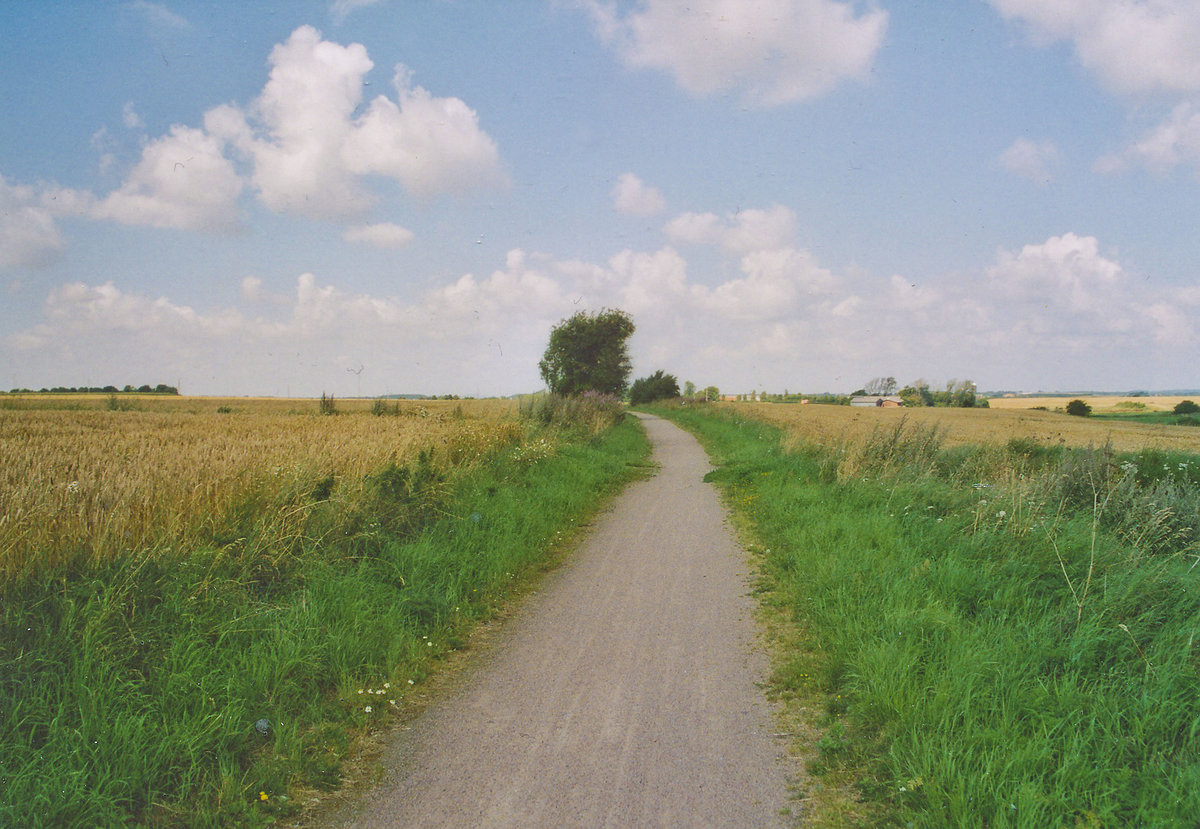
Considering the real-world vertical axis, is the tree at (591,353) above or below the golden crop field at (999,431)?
above

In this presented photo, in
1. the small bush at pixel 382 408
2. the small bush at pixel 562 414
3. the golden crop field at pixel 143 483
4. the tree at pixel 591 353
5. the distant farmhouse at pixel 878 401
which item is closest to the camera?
the golden crop field at pixel 143 483

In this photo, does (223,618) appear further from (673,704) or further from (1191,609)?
(1191,609)

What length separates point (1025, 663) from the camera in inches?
160

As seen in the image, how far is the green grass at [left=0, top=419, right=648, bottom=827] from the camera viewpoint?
3070 mm

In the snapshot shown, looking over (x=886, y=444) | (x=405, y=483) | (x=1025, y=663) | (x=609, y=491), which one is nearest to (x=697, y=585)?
(x=1025, y=663)

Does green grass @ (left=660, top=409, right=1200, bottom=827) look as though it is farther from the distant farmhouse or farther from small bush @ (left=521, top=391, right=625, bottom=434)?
the distant farmhouse

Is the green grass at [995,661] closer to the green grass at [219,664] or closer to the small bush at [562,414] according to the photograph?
the green grass at [219,664]

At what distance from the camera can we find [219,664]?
13.2ft

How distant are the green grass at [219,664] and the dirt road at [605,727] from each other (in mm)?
533

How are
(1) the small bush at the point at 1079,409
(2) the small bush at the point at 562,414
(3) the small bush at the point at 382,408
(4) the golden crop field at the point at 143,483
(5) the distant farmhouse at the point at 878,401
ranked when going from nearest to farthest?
(4) the golden crop field at the point at 143,483 → (2) the small bush at the point at 562,414 → (3) the small bush at the point at 382,408 → (1) the small bush at the point at 1079,409 → (5) the distant farmhouse at the point at 878,401

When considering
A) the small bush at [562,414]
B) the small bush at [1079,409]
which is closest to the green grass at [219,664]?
the small bush at [562,414]

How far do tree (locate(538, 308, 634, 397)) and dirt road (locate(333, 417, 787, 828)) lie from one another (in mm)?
29952

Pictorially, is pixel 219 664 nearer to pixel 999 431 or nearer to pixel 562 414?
pixel 562 414

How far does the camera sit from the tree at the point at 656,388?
74.4 m
